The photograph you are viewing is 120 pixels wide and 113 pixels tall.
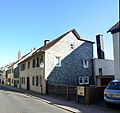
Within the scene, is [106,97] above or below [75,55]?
below

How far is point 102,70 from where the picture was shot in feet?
105

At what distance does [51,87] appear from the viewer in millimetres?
24422

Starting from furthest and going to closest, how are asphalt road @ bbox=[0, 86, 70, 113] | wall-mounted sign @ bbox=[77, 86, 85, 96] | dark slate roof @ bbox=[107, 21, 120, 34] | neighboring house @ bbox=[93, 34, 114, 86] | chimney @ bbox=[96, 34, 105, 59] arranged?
1. chimney @ bbox=[96, 34, 105, 59]
2. neighboring house @ bbox=[93, 34, 114, 86]
3. dark slate roof @ bbox=[107, 21, 120, 34]
4. wall-mounted sign @ bbox=[77, 86, 85, 96]
5. asphalt road @ bbox=[0, 86, 70, 113]

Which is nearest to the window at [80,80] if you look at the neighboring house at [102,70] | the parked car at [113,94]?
the neighboring house at [102,70]

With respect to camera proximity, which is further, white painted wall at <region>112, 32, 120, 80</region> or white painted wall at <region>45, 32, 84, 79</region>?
white painted wall at <region>45, 32, 84, 79</region>

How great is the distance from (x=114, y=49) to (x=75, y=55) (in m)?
13.6

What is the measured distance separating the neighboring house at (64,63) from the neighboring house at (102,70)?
0.75 meters

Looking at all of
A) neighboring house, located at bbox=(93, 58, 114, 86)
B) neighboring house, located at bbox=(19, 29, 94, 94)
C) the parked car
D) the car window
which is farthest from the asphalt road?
neighboring house, located at bbox=(93, 58, 114, 86)

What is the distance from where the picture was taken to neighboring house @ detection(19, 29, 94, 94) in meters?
27.1

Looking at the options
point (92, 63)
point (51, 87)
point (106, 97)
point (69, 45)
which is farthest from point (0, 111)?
point (92, 63)

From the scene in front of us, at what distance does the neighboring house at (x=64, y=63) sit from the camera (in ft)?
88.9

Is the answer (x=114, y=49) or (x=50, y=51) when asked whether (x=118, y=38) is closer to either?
(x=114, y=49)

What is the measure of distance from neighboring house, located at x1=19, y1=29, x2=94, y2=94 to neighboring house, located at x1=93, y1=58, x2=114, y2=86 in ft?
2.47

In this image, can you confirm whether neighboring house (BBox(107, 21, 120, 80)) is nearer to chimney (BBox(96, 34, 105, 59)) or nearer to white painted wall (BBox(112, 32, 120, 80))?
white painted wall (BBox(112, 32, 120, 80))
